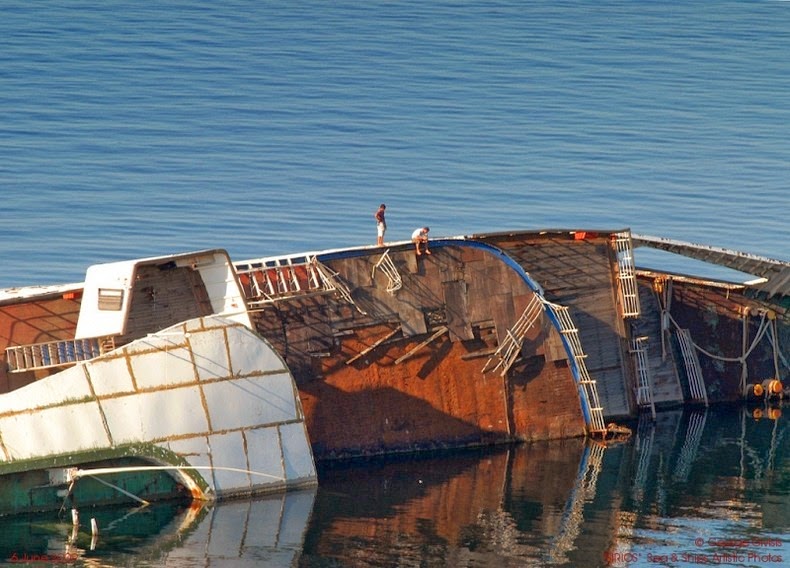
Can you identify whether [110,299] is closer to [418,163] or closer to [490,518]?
[490,518]

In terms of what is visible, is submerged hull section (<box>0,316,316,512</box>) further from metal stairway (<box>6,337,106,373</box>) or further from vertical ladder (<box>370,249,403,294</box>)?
vertical ladder (<box>370,249,403,294</box>)

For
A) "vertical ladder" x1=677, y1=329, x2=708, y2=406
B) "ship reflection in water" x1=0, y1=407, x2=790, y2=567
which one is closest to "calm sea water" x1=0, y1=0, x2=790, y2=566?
"ship reflection in water" x1=0, y1=407, x2=790, y2=567

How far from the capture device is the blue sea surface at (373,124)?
215ft

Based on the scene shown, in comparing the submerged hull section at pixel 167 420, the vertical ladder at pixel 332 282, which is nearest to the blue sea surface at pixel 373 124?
the vertical ladder at pixel 332 282

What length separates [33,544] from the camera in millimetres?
29625

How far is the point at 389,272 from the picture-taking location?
3725cm

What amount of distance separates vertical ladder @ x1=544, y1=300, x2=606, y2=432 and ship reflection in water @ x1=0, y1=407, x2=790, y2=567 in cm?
89

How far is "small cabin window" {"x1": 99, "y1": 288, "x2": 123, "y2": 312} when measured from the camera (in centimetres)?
3400

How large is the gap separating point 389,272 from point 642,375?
10.2 m

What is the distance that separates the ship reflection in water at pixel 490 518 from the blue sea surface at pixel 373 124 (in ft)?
80.7

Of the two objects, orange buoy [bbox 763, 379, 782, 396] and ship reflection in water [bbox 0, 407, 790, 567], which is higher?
orange buoy [bbox 763, 379, 782, 396]

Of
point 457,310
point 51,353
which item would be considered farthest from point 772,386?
point 51,353

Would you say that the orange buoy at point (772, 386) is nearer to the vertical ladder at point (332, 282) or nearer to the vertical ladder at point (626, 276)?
the vertical ladder at point (626, 276)

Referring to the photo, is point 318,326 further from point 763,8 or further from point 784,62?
point 763,8
